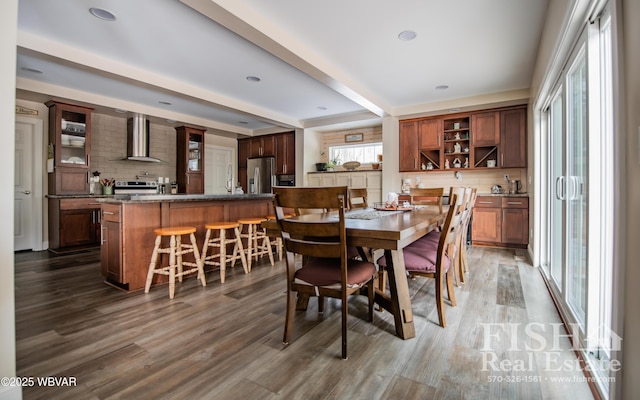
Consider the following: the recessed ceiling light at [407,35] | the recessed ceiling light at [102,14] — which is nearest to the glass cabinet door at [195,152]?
the recessed ceiling light at [102,14]

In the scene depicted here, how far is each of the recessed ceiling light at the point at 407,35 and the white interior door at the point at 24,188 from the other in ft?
19.4

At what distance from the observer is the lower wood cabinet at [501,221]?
4.79 metres

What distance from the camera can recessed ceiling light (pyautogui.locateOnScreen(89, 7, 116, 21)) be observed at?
2.69m

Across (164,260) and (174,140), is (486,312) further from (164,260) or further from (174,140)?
(174,140)

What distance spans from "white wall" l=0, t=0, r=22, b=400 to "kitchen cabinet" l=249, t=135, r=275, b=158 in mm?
6240

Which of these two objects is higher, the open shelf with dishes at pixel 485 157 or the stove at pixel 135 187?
the open shelf with dishes at pixel 485 157

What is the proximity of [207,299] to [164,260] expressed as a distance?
854 millimetres

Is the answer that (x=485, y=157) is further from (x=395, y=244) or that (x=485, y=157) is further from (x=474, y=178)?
(x=395, y=244)

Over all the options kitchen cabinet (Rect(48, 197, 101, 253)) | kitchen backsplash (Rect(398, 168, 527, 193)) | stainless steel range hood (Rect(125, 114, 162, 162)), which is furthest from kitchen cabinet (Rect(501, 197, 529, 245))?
kitchen cabinet (Rect(48, 197, 101, 253))

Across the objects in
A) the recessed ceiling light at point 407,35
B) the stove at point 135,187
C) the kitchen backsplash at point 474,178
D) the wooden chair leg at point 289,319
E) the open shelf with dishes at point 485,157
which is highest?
the recessed ceiling light at point 407,35

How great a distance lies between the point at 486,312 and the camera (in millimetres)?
2365

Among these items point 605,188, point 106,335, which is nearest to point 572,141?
point 605,188

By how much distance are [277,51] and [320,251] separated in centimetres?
235

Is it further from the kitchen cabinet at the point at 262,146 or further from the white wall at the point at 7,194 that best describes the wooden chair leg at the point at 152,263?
the kitchen cabinet at the point at 262,146
